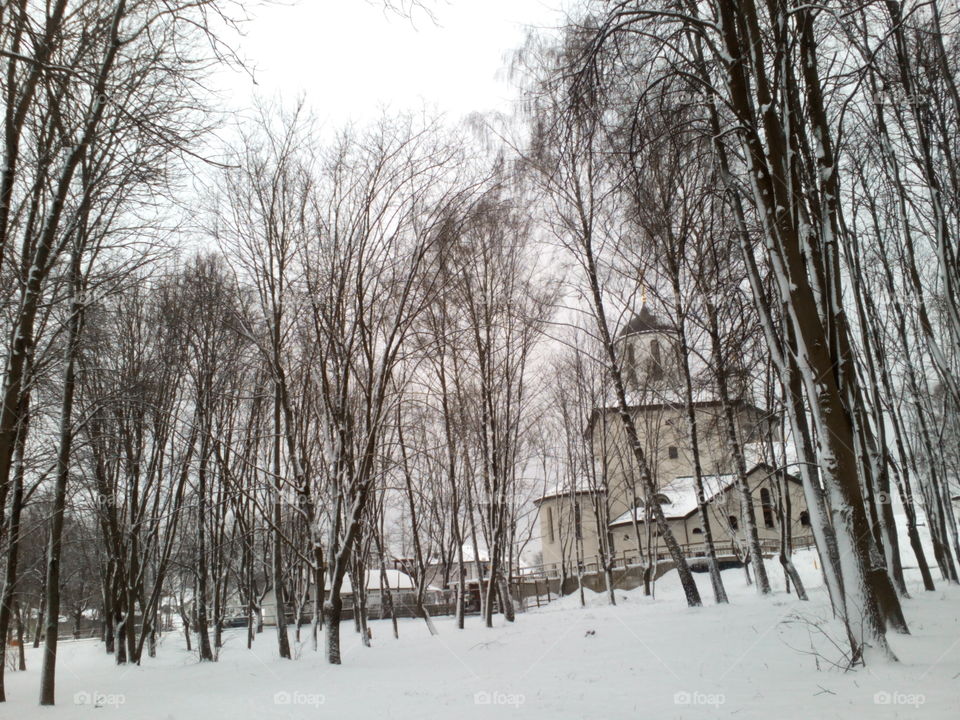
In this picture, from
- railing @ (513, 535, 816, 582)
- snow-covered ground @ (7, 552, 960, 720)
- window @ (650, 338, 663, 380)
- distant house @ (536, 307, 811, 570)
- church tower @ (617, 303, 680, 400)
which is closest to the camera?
snow-covered ground @ (7, 552, 960, 720)

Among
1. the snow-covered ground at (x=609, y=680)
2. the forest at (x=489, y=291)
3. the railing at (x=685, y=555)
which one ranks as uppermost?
the forest at (x=489, y=291)

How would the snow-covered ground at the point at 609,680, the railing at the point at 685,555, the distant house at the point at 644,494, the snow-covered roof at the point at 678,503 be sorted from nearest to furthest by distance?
the snow-covered ground at the point at 609,680 → the distant house at the point at 644,494 → the railing at the point at 685,555 → the snow-covered roof at the point at 678,503

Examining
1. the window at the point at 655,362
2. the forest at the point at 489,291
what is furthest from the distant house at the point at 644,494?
the forest at the point at 489,291

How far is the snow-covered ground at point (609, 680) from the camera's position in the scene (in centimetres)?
432

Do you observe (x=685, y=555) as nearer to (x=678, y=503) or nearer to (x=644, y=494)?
(x=644, y=494)

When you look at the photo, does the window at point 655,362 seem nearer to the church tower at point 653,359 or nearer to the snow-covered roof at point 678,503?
the church tower at point 653,359

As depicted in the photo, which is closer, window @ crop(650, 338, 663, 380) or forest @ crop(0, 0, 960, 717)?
forest @ crop(0, 0, 960, 717)

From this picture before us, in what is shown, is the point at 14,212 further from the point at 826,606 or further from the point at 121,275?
the point at 826,606

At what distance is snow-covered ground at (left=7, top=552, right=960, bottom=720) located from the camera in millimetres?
4320

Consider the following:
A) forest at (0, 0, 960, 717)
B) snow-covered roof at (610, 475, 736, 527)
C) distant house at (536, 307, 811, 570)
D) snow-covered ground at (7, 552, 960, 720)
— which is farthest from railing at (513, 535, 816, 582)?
snow-covered ground at (7, 552, 960, 720)

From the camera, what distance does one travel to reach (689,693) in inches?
189

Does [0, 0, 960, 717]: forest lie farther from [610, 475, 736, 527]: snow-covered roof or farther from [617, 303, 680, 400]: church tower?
[610, 475, 736, 527]: snow-covered roof

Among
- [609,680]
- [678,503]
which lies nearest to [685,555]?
[678,503]

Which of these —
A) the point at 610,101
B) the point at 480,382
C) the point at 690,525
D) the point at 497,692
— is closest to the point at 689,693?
the point at 497,692
